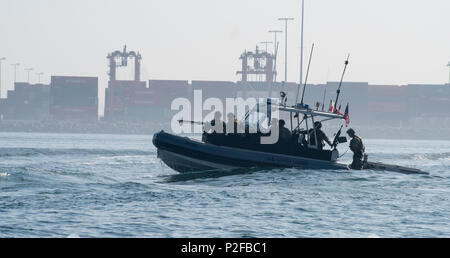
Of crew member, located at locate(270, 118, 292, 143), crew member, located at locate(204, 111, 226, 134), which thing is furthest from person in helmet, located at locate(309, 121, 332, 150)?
crew member, located at locate(204, 111, 226, 134)

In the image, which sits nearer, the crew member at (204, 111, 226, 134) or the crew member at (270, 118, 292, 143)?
the crew member at (270, 118, 292, 143)

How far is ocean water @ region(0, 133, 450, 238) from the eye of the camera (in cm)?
1412

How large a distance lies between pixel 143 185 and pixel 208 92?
122394 mm

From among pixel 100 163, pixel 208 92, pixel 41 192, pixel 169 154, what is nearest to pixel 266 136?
pixel 169 154

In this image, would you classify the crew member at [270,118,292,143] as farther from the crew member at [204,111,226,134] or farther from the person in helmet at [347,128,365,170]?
the person in helmet at [347,128,365,170]

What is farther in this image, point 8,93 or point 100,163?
point 8,93

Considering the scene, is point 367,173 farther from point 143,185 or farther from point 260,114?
point 143,185

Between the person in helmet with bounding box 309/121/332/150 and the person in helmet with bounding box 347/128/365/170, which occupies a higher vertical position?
the person in helmet with bounding box 309/121/332/150

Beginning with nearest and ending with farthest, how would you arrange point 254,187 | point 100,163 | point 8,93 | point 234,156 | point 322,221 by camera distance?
point 322,221
point 254,187
point 234,156
point 100,163
point 8,93

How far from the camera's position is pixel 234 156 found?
75.4 ft

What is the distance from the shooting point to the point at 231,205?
17.2m

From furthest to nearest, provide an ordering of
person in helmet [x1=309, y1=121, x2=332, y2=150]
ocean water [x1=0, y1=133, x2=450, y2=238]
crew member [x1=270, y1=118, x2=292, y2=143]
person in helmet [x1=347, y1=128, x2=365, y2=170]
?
person in helmet [x1=347, y1=128, x2=365, y2=170] → person in helmet [x1=309, y1=121, x2=332, y2=150] → crew member [x1=270, y1=118, x2=292, y2=143] → ocean water [x1=0, y1=133, x2=450, y2=238]

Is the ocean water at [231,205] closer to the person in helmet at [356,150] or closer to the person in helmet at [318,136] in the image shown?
the person in helmet at [356,150]

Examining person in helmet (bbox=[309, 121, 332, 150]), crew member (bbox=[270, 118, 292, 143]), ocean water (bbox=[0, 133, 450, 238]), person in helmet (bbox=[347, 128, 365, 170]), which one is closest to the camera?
ocean water (bbox=[0, 133, 450, 238])
